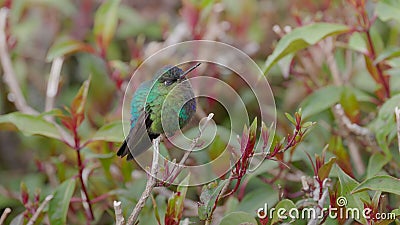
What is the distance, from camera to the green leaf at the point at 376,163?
1.38 metres

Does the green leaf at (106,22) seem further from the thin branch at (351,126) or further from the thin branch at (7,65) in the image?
the thin branch at (351,126)

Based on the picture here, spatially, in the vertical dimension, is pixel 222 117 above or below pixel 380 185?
above

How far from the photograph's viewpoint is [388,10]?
1454 millimetres

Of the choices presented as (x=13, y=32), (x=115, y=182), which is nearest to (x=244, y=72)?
(x=115, y=182)

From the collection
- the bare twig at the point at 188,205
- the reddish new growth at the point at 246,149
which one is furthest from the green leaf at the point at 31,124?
the reddish new growth at the point at 246,149

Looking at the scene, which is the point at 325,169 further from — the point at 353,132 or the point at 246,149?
the point at 353,132

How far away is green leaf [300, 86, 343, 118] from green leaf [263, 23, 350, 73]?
0.18 m

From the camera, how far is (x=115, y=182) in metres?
1.65

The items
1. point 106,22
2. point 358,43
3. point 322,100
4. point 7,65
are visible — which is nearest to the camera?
point 358,43

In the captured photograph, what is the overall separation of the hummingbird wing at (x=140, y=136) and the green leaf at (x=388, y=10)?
2.17 ft

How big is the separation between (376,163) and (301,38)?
13.7 inches

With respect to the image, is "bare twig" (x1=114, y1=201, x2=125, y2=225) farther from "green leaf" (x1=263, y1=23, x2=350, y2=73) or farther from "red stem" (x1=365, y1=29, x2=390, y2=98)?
"red stem" (x1=365, y1=29, x2=390, y2=98)

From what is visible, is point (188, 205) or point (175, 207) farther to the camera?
point (188, 205)

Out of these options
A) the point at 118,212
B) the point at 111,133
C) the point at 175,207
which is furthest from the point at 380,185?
the point at 111,133
